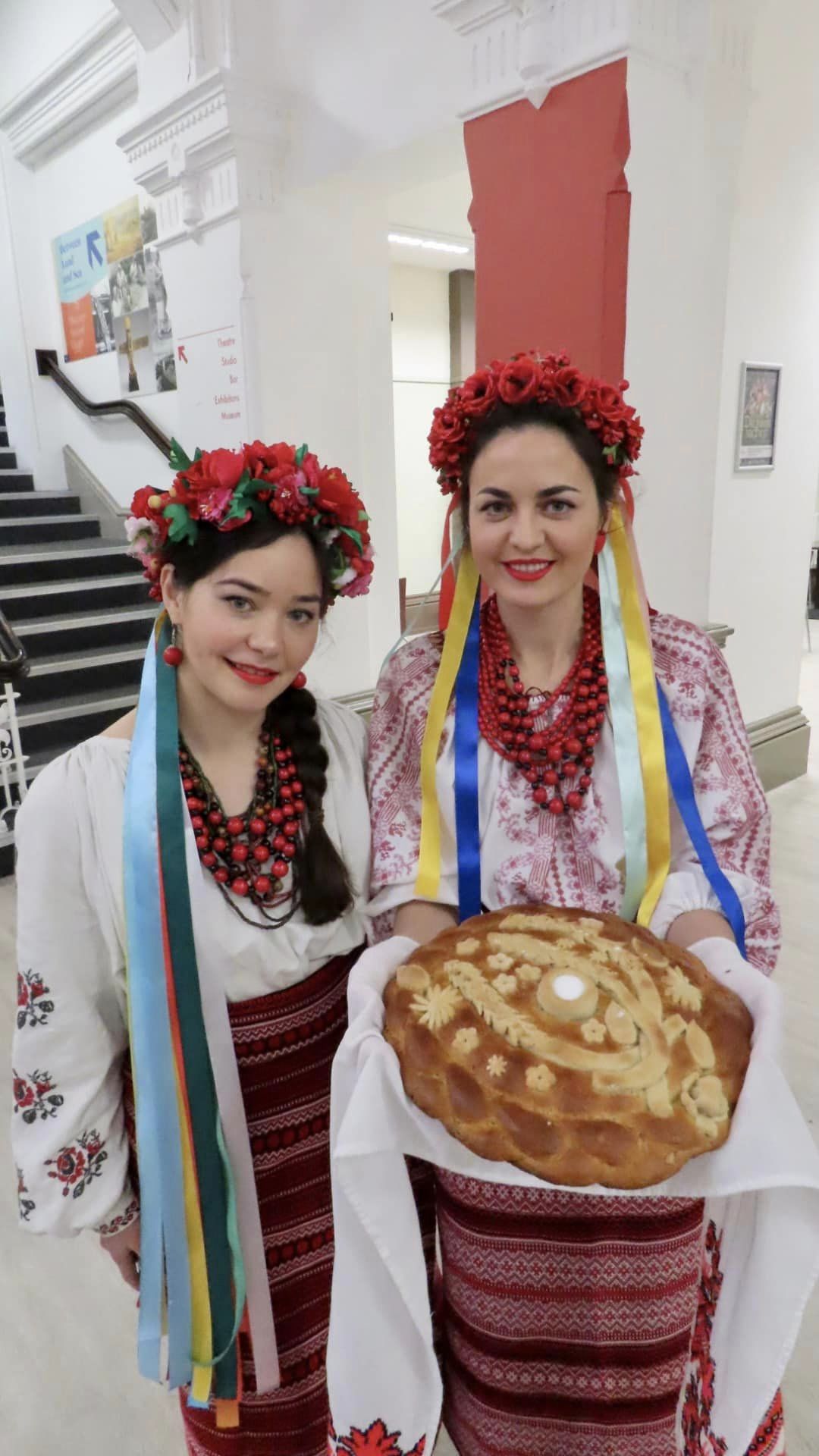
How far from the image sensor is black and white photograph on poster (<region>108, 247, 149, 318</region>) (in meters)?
4.70

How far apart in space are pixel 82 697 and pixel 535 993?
156 inches

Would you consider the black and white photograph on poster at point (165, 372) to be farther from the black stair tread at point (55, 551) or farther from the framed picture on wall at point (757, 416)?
the framed picture on wall at point (757, 416)

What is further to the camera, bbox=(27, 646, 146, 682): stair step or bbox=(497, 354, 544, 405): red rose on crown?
bbox=(27, 646, 146, 682): stair step

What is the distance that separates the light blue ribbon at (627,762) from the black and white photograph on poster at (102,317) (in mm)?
4906

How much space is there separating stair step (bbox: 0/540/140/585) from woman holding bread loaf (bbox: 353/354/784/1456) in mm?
4119

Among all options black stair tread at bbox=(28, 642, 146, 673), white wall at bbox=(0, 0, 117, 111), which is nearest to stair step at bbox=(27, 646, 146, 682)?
black stair tread at bbox=(28, 642, 146, 673)

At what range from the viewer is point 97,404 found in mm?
5309

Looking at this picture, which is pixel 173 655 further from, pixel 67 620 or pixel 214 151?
pixel 67 620

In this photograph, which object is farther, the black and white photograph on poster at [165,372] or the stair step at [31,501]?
the stair step at [31,501]

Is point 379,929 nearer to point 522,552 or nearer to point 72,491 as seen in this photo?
point 522,552

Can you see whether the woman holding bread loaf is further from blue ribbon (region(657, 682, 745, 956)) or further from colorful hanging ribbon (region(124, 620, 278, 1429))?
colorful hanging ribbon (region(124, 620, 278, 1429))

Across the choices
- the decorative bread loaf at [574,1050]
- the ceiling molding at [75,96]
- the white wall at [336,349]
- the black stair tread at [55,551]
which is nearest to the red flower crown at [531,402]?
the decorative bread loaf at [574,1050]

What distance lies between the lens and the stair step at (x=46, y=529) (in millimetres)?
5266

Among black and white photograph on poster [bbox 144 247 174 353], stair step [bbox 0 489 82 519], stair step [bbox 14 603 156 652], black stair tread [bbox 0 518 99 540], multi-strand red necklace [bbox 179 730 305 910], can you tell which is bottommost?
stair step [bbox 14 603 156 652]
